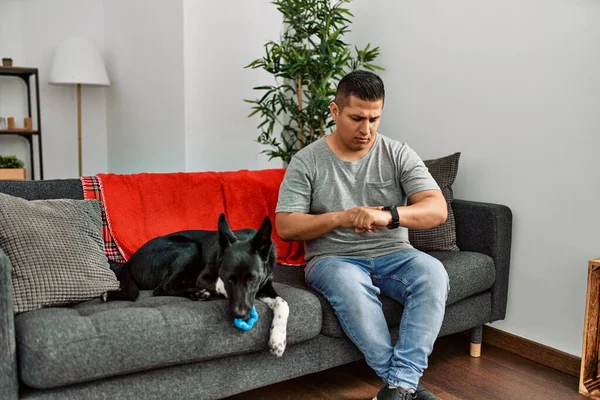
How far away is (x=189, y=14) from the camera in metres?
3.97

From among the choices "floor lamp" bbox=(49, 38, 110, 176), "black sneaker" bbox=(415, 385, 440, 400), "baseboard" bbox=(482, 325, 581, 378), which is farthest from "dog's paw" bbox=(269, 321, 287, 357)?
"floor lamp" bbox=(49, 38, 110, 176)

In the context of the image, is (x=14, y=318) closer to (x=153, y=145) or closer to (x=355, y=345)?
(x=355, y=345)

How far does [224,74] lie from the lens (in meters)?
4.07

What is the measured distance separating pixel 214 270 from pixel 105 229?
0.65 m

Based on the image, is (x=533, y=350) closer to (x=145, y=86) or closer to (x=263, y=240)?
(x=263, y=240)

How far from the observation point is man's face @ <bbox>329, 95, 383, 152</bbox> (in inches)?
86.9

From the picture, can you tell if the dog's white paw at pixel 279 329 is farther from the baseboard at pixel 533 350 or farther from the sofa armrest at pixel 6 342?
the baseboard at pixel 533 350

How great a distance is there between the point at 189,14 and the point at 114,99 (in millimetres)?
1473

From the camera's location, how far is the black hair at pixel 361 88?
220 cm

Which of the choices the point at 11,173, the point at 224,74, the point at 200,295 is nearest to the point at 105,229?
the point at 200,295

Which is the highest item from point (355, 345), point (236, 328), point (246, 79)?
point (246, 79)

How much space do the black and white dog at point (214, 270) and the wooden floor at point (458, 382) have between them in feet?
1.57

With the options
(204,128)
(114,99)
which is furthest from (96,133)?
(204,128)

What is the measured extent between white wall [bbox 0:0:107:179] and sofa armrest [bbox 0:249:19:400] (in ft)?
12.6
